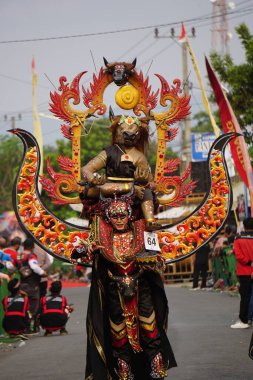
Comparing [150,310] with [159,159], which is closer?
[150,310]

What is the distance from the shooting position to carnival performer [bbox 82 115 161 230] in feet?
31.4

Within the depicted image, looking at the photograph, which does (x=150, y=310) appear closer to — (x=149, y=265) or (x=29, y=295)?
(x=149, y=265)

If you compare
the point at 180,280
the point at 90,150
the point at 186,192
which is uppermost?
the point at 90,150

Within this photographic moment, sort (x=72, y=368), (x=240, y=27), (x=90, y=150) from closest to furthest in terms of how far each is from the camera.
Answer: (x=72, y=368) < (x=240, y=27) < (x=90, y=150)

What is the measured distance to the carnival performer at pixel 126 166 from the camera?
959 centimetres

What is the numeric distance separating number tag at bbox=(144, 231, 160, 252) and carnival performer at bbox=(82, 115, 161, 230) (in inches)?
2.7

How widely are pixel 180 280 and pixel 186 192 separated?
87.7 feet

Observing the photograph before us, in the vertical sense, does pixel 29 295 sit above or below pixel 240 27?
below

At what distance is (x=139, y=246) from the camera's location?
9.48 meters

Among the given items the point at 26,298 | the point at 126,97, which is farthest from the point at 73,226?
the point at 26,298

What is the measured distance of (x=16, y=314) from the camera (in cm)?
1611

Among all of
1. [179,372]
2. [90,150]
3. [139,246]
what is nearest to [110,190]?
[139,246]

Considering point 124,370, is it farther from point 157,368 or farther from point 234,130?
point 234,130

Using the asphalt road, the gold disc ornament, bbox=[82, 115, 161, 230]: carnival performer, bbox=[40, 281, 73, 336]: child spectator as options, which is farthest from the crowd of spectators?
bbox=[82, 115, 161, 230]: carnival performer
